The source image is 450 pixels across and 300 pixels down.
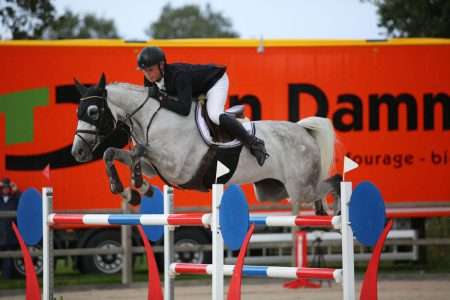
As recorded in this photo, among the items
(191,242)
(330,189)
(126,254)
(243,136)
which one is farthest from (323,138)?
(191,242)

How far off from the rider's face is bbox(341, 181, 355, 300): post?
141 cm

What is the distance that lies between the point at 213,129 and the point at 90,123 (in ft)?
2.86

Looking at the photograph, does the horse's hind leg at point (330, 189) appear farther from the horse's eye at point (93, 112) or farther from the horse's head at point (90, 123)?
the horse's eye at point (93, 112)

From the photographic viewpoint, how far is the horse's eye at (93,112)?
20.3ft

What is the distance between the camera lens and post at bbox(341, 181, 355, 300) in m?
5.93

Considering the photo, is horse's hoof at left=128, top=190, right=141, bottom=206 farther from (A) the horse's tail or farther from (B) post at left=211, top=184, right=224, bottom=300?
(A) the horse's tail

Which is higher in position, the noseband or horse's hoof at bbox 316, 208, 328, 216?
the noseband

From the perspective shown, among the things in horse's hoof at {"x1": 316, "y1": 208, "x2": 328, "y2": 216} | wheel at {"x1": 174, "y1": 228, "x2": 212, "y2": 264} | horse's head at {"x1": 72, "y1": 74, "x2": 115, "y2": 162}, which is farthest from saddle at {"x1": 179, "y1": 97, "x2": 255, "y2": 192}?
wheel at {"x1": 174, "y1": 228, "x2": 212, "y2": 264}

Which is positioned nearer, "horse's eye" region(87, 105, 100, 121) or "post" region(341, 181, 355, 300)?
"post" region(341, 181, 355, 300)

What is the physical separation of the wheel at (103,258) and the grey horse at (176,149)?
5.47 m

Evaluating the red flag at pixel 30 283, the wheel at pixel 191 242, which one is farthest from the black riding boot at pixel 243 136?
the wheel at pixel 191 242

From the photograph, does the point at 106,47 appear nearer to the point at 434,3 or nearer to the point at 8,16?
the point at 8,16

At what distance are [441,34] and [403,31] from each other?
282cm

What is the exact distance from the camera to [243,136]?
6496 mm
